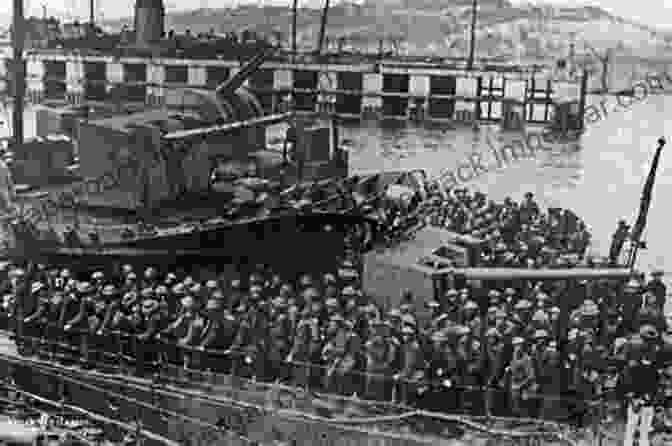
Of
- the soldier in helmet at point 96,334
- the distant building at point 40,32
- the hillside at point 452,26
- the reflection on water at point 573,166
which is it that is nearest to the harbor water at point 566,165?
the reflection on water at point 573,166

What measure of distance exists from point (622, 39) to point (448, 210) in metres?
46.6

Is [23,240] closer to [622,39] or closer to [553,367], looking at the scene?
[553,367]

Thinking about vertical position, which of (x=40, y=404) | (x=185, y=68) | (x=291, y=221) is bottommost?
(x=40, y=404)

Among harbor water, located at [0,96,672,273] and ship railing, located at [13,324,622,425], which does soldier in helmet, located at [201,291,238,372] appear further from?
harbor water, located at [0,96,672,273]

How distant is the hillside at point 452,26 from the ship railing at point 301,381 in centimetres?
4651

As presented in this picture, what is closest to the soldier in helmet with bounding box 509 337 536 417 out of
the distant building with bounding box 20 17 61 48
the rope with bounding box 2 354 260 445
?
the rope with bounding box 2 354 260 445

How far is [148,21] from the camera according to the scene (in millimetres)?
39000

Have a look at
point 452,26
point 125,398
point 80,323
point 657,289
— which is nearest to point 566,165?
point 657,289

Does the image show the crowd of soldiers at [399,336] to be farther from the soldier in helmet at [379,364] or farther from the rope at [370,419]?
the rope at [370,419]

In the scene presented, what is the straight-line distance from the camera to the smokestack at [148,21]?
37859 millimetres

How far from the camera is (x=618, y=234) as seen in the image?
56.7ft

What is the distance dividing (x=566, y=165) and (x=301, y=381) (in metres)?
27.2

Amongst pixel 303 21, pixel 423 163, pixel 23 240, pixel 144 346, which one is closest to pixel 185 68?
pixel 423 163

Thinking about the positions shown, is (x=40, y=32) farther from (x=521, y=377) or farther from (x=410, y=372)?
(x=521, y=377)
